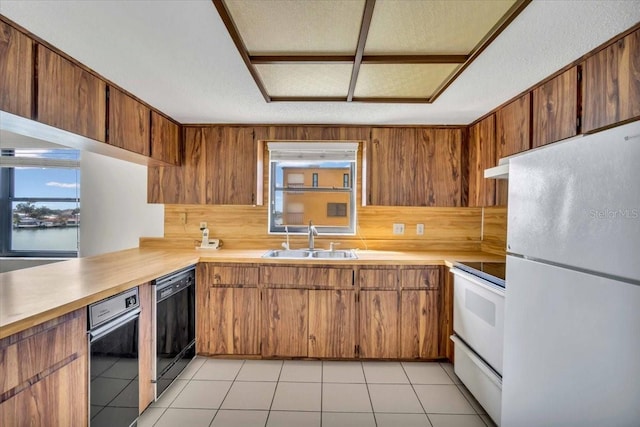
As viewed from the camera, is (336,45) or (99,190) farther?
(99,190)

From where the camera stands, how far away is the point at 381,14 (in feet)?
3.97

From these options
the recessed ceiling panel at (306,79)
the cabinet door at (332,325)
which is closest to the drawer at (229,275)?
the cabinet door at (332,325)

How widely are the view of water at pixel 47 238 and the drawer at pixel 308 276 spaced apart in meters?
2.56

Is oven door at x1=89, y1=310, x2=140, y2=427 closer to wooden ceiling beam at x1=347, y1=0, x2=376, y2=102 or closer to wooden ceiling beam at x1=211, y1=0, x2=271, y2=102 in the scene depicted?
wooden ceiling beam at x1=211, y1=0, x2=271, y2=102

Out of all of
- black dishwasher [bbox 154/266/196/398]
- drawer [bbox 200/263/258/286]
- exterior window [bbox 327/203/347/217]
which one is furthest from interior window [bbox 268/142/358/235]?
black dishwasher [bbox 154/266/196/398]

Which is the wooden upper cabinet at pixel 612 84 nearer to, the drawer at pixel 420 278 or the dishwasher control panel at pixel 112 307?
the drawer at pixel 420 278

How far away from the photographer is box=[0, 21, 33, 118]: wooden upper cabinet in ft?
4.10

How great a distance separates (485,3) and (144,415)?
2.78 m

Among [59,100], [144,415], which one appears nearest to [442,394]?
[144,415]

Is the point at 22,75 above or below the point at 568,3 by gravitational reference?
below

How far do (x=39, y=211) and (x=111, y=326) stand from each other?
2.97 meters

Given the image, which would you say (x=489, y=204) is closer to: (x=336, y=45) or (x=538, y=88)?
(x=538, y=88)

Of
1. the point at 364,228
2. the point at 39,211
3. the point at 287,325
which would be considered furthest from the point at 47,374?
the point at 39,211

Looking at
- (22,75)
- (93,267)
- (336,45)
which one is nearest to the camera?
(22,75)
